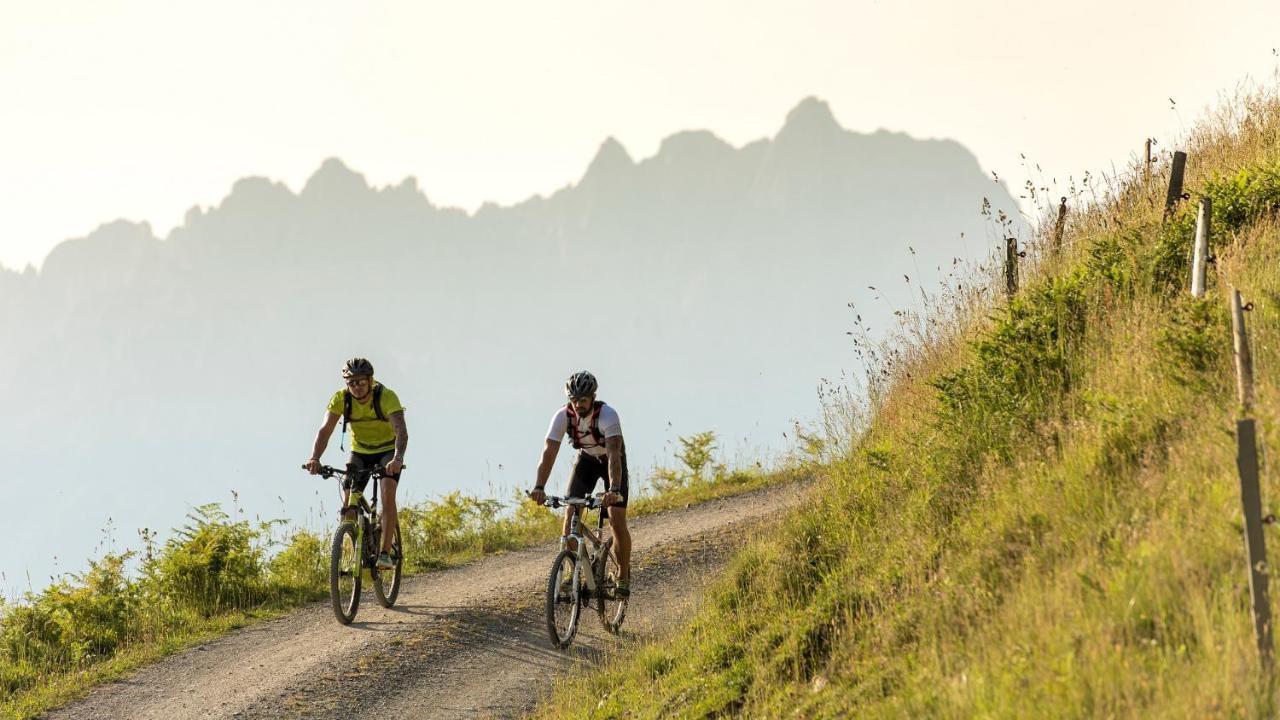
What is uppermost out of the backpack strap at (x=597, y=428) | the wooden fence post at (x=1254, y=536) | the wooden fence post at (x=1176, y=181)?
the wooden fence post at (x=1176, y=181)

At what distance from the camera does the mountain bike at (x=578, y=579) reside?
1001 centimetres

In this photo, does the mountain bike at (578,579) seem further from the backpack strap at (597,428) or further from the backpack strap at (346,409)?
the backpack strap at (346,409)

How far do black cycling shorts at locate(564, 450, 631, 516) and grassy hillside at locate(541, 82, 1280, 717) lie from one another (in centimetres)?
140

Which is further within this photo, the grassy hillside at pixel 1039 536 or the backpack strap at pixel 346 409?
the backpack strap at pixel 346 409

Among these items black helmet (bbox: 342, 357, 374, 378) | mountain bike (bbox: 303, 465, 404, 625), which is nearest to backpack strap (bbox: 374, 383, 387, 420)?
black helmet (bbox: 342, 357, 374, 378)

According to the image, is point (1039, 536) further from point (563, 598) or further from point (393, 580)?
point (393, 580)

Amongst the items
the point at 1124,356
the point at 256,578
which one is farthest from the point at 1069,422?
the point at 256,578

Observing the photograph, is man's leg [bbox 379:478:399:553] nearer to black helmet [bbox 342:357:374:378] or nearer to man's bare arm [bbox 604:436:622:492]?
black helmet [bbox 342:357:374:378]

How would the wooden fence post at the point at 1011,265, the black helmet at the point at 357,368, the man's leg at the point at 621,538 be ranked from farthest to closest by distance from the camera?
1. the wooden fence post at the point at 1011,265
2. the black helmet at the point at 357,368
3. the man's leg at the point at 621,538

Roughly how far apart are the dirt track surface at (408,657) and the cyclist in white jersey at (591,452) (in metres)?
1.22

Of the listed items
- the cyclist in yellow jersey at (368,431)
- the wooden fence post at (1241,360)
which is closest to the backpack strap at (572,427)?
the cyclist in yellow jersey at (368,431)

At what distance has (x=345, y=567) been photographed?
39.4 ft

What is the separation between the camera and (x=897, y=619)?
6.95 metres

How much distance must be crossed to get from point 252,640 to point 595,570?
438cm
